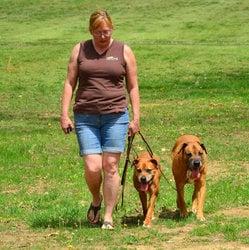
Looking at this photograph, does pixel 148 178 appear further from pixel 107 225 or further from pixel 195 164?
pixel 107 225

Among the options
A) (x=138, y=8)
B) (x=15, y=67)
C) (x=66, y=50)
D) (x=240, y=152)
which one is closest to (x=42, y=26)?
(x=138, y=8)

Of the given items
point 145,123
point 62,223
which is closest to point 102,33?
point 62,223

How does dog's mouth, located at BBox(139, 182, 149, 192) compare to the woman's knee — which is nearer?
the woman's knee

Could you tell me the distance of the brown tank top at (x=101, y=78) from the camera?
7.86 m

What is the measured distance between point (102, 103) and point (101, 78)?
23 centimetres

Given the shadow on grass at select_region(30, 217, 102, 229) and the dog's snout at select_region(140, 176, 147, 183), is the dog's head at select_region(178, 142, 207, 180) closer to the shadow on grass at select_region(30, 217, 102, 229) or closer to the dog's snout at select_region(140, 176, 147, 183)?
the dog's snout at select_region(140, 176, 147, 183)

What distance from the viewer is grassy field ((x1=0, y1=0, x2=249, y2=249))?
313 inches

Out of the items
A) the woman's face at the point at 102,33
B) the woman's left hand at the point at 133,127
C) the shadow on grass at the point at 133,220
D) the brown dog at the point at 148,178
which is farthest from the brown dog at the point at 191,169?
the woman's face at the point at 102,33

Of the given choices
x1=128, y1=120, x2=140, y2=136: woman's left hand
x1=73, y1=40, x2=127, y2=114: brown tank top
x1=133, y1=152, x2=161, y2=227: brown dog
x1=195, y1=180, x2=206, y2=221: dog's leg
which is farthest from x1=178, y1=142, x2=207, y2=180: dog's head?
x1=73, y1=40, x2=127, y2=114: brown tank top

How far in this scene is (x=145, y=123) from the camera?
1719cm

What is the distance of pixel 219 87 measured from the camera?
78.8 ft

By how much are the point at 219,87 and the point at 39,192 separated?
46.8 feet

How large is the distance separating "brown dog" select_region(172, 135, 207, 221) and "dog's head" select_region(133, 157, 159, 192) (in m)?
0.36

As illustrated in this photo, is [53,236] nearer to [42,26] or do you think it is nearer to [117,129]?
[117,129]
